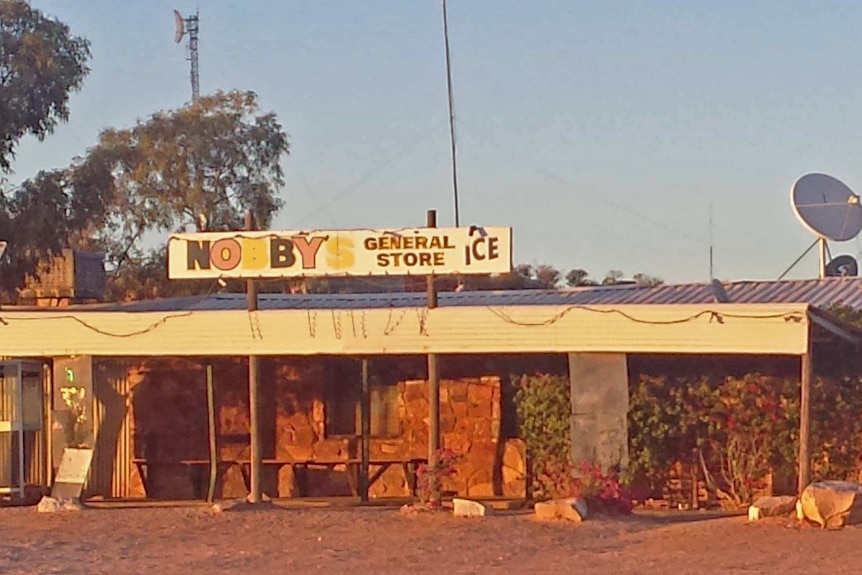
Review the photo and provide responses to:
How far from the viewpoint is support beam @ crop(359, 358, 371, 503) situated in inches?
736

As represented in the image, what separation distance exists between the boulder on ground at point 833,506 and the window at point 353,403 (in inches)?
269

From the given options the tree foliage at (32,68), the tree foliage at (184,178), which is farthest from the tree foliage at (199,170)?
the tree foliage at (32,68)

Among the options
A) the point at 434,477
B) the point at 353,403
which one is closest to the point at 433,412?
the point at 434,477

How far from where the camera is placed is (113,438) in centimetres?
2045

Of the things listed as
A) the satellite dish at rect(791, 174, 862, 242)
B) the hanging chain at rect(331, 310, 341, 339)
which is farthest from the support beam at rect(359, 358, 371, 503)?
the satellite dish at rect(791, 174, 862, 242)

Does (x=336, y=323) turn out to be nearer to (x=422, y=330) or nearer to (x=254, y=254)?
(x=422, y=330)

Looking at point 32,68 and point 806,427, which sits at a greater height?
point 32,68

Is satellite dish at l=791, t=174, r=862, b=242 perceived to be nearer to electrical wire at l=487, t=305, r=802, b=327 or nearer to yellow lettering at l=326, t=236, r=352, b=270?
electrical wire at l=487, t=305, r=802, b=327

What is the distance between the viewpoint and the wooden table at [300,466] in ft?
65.2

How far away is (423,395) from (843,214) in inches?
305

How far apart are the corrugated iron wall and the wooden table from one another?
259 mm

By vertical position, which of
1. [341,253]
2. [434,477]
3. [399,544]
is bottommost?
[399,544]

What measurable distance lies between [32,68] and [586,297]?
11.1 metres

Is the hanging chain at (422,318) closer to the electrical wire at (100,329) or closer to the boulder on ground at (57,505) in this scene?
the electrical wire at (100,329)
